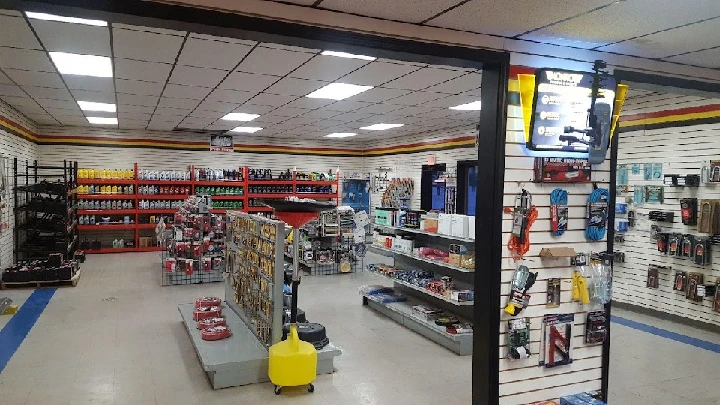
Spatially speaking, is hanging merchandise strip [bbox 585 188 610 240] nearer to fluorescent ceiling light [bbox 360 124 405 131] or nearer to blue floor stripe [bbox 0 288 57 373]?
blue floor stripe [bbox 0 288 57 373]

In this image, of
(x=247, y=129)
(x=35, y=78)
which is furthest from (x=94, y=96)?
(x=247, y=129)

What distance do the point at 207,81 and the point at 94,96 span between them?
285 cm

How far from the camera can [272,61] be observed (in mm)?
5520

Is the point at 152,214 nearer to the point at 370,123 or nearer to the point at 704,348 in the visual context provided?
the point at 370,123

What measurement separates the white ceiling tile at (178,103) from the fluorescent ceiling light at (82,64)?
1934 millimetres

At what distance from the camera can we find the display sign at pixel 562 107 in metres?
3.52

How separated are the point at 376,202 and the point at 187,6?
14.1 meters

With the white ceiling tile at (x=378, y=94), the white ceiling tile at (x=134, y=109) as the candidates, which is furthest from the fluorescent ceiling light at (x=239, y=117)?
the white ceiling tile at (x=378, y=94)

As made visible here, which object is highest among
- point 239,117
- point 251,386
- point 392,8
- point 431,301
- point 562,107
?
point 239,117

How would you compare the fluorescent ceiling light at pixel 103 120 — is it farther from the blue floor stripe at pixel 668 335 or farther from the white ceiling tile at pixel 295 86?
the blue floor stripe at pixel 668 335

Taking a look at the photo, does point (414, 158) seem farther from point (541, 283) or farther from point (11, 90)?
point (541, 283)

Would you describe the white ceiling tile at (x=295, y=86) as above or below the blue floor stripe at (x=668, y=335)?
above

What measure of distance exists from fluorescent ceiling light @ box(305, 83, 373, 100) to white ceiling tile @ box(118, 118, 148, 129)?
20.4 ft

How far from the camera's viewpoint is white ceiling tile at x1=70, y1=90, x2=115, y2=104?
7.90 metres
